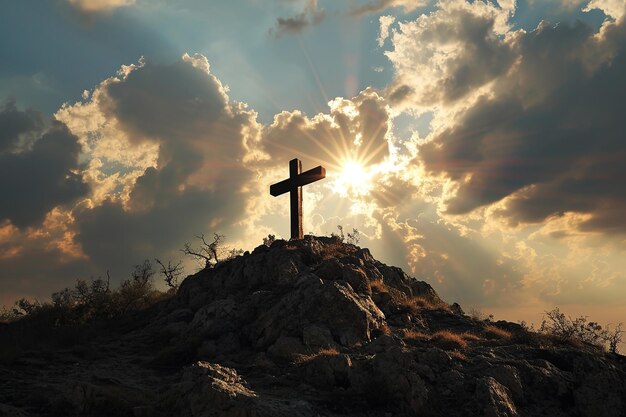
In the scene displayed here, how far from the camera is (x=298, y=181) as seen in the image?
2336 centimetres

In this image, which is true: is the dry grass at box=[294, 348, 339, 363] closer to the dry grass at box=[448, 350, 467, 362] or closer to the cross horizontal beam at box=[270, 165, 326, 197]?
the dry grass at box=[448, 350, 467, 362]

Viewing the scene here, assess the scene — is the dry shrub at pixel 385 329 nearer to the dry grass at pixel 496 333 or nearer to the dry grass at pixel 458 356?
the dry grass at pixel 458 356

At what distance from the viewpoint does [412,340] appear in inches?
569

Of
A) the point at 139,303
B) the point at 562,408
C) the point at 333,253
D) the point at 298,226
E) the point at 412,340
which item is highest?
the point at 298,226

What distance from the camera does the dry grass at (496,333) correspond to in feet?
52.6

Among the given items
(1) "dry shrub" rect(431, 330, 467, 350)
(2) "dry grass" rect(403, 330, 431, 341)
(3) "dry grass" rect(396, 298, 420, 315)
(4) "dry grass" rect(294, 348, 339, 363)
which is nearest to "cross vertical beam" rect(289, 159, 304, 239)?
(3) "dry grass" rect(396, 298, 420, 315)

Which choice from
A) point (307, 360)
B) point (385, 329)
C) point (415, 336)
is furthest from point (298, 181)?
point (307, 360)

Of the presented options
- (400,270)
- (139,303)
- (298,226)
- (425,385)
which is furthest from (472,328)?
(139,303)

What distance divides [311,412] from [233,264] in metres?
13.8

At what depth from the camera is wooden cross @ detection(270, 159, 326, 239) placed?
23.1 meters

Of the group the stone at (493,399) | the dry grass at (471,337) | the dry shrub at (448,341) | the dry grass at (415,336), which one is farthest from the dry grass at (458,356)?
the dry grass at (471,337)

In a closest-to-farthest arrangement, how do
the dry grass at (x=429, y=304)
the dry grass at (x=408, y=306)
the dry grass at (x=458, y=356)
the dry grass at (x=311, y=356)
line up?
1. the dry grass at (x=311, y=356)
2. the dry grass at (x=458, y=356)
3. the dry grass at (x=408, y=306)
4. the dry grass at (x=429, y=304)

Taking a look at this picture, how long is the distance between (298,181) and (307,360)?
519 inches

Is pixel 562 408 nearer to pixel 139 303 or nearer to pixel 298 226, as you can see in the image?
pixel 298 226
